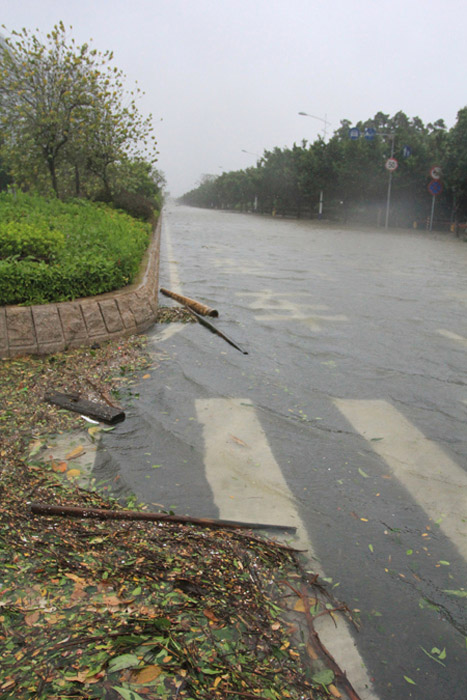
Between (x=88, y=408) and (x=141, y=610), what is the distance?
2.23 m

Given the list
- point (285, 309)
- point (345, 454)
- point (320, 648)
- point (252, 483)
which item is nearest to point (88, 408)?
point (252, 483)

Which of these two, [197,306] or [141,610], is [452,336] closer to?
[197,306]

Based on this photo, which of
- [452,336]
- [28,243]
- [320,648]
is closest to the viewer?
[320,648]

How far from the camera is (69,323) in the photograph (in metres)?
5.82

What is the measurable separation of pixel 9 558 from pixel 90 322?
3.70 m

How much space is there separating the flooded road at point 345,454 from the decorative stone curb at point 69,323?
48cm

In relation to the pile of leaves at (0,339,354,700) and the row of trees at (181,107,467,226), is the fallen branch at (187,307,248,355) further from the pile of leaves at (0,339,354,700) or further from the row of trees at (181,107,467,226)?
the row of trees at (181,107,467,226)

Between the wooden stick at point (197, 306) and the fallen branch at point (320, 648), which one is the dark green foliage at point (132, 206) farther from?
the fallen branch at point (320, 648)

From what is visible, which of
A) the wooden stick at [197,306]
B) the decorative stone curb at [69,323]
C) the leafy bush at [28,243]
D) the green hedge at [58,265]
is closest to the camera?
the decorative stone curb at [69,323]

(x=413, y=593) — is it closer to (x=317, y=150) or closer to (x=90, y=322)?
(x=90, y=322)

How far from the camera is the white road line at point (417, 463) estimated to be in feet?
10.2

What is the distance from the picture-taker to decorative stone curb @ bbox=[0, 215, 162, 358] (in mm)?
5465

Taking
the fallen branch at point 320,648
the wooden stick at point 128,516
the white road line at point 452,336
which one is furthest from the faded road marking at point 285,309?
the fallen branch at point 320,648

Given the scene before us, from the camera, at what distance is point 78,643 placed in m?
2.05
